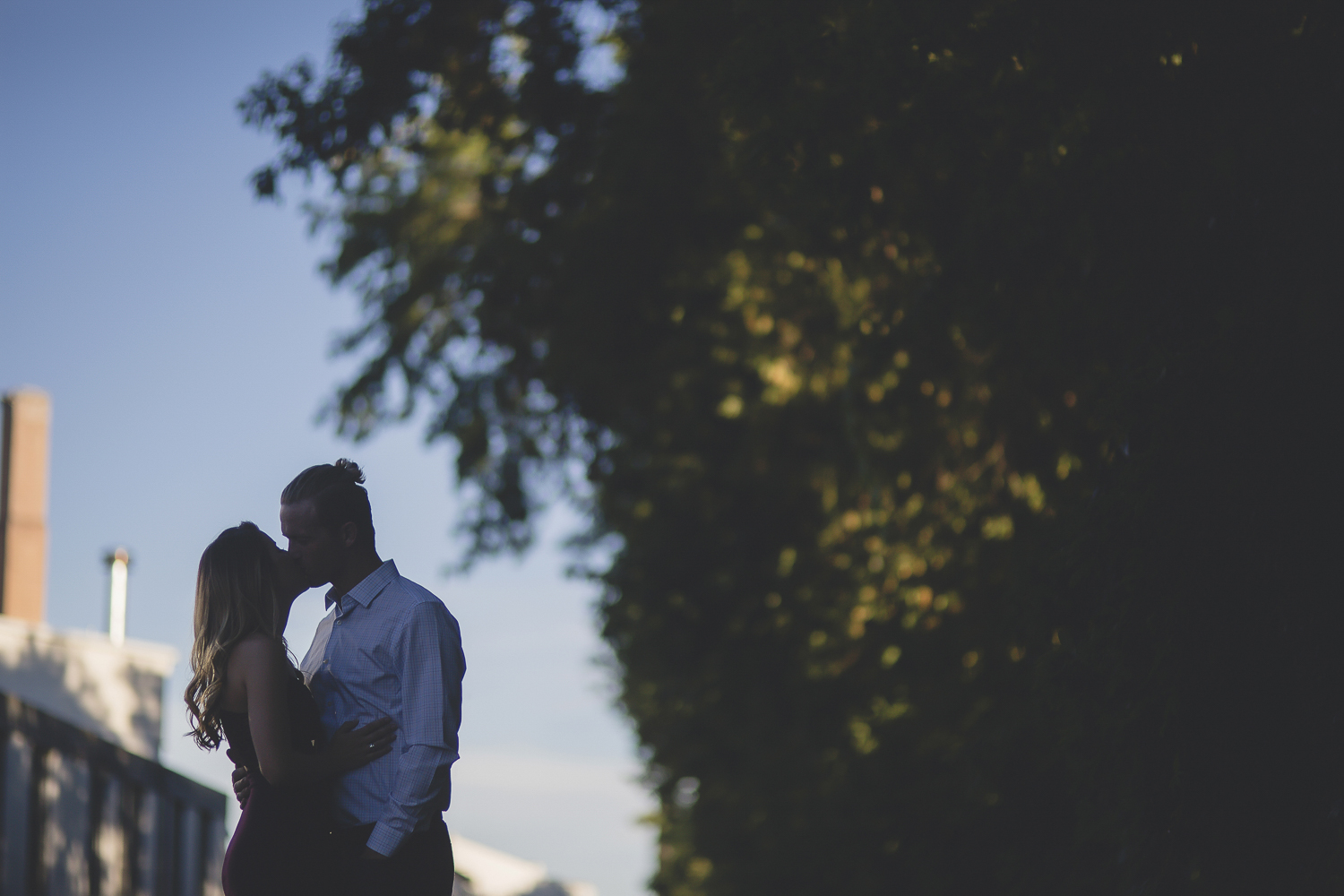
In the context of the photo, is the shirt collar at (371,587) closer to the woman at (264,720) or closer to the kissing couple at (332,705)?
the kissing couple at (332,705)

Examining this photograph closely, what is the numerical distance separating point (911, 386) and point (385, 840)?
22.0ft

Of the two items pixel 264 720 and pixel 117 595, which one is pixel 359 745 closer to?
pixel 264 720

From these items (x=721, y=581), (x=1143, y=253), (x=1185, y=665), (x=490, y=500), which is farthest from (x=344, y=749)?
(x=490, y=500)

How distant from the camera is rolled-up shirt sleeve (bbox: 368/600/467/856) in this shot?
3188 millimetres

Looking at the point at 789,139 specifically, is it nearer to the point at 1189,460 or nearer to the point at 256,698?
the point at 1189,460

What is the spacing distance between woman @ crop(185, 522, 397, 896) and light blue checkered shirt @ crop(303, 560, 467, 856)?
65 mm

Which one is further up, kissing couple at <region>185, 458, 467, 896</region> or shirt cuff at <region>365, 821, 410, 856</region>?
kissing couple at <region>185, 458, 467, 896</region>

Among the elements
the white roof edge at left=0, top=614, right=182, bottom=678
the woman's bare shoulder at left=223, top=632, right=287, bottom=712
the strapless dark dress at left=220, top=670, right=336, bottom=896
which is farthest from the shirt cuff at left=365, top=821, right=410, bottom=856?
the white roof edge at left=0, top=614, right=182, bottom=678

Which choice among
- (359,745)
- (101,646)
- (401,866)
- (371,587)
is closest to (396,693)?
(359,745)

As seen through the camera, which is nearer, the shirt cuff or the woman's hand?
the shirt cuff

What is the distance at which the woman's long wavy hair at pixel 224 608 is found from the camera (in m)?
3.32

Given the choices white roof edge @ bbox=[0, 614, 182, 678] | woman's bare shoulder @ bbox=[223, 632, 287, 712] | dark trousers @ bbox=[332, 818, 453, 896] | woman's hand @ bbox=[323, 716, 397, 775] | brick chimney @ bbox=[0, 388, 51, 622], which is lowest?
dark trousers @ bbox=[332, 818, 453, 896]

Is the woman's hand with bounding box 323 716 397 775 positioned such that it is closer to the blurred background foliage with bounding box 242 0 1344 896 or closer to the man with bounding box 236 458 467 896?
the man with bounding box 236 458 467 896

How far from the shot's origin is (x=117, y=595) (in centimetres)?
2028
